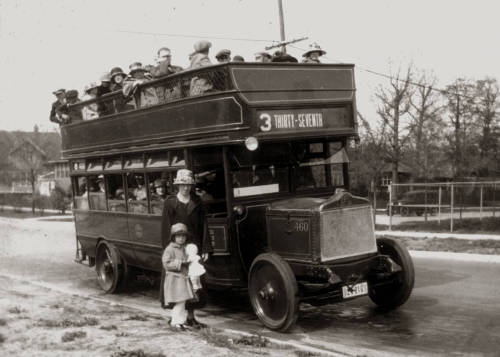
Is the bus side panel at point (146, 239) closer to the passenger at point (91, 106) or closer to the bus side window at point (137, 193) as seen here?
the bus side window at point (137, 193)

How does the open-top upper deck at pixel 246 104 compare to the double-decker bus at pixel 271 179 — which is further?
the open-top upper deck at pixel 246 104

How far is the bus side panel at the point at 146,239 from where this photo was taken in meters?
9.33

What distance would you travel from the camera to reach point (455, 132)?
4469cm

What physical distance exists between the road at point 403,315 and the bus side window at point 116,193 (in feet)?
4.77

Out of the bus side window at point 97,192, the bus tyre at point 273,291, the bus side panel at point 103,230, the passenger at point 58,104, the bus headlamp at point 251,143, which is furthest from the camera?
the passenger at point 58,104

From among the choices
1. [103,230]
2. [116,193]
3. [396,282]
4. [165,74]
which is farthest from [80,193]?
[396,282]

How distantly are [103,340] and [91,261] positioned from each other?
6.08 m

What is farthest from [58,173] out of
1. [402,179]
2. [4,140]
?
[402,179]

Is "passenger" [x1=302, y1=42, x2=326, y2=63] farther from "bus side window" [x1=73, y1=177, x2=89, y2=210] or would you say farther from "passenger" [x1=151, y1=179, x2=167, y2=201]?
"bus side window" [x1=73, y1=177, x2=89, y2=210]

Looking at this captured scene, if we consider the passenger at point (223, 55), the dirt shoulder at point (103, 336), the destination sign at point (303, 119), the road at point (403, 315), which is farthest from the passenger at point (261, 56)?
the dirt shoulder at point (103, 336)

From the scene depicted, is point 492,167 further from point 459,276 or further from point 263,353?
point 263,353

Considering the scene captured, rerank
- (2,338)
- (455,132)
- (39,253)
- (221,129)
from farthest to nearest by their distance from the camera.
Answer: (455,132) → (39,253) → (221,129) → (2,338)

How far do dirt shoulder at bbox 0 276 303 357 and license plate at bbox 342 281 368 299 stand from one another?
1.28m

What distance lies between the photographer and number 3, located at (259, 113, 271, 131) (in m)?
7.77
